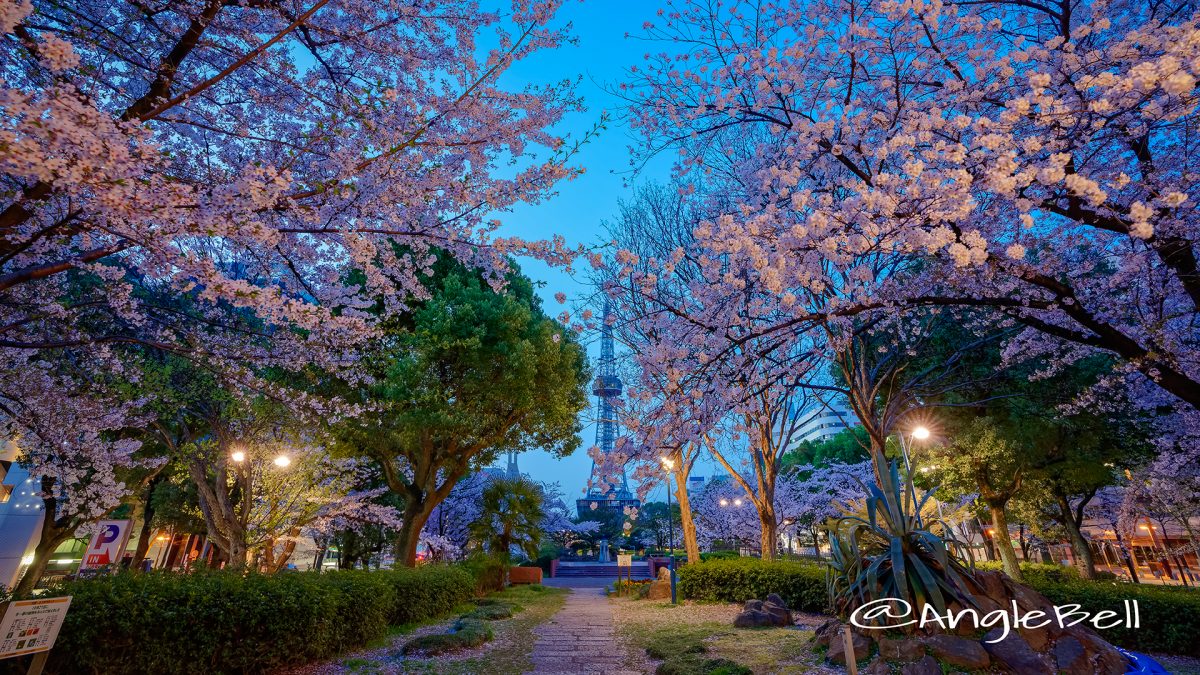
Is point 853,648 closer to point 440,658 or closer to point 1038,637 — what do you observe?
point 1038,637

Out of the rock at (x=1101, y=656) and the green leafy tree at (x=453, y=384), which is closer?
the rock at (x=1101, y=656)

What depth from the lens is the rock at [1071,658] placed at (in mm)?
4352

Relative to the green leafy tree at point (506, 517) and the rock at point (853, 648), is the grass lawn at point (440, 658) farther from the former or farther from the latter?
the green leafy tree at point (506, 517)

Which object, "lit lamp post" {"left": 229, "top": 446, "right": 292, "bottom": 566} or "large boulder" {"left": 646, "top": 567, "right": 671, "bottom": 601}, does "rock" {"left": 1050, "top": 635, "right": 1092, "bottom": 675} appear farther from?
"lit lamp post" {"left": 229, "top": 446, "right": 292, "bottom": 566}

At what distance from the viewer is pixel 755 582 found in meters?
11.6

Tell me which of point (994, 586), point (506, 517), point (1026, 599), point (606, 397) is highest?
point (606, 397)

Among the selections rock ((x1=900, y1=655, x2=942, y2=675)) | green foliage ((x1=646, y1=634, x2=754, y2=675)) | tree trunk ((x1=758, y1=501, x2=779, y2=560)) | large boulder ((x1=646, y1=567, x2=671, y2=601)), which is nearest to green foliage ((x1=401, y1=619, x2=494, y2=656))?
green foliage ((x1=646, y1=634, x2=754, y2=675))

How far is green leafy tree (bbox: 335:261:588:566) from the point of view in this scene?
11.2 m

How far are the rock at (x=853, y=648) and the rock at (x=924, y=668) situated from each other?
1.82ft

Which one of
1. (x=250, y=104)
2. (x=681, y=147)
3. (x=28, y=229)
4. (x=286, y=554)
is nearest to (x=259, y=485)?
(x=286, y=554)

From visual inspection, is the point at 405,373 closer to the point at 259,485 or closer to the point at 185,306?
the point at 259,485

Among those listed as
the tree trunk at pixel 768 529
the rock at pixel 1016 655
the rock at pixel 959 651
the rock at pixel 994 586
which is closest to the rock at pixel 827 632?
the rock at pixel 959 651

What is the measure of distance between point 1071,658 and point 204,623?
867 cm

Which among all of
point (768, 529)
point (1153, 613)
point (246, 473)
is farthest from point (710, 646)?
point (246, 473)
